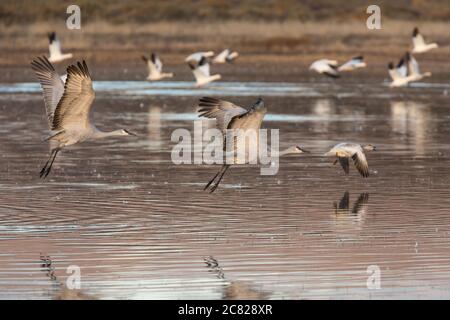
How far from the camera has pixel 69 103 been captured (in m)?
15.3

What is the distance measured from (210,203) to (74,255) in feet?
11.3

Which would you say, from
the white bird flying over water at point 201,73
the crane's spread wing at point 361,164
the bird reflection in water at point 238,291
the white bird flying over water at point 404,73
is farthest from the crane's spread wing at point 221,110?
the white bird flying over water at point 404,73

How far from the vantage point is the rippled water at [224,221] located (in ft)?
36.4

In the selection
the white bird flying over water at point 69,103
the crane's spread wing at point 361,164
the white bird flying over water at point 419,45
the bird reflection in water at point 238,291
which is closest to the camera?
the bird reflection in water at point 238,291

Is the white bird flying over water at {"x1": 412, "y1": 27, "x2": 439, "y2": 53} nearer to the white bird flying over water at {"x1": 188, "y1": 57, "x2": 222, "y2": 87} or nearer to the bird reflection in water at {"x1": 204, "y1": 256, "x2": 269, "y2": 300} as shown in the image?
the white bird flying over water at {"x1": 188, "y1": 57, "x2": 222, "y2": 87}

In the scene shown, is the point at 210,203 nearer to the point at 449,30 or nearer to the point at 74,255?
the point at 74,255

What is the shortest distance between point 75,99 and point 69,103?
182mm

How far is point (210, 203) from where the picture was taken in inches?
607

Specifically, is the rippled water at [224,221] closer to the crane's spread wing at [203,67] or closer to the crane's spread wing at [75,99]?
the crane's spread wing at [75,99]

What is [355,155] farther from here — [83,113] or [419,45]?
[419,45]

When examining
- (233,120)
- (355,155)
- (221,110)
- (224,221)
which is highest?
(221,110)

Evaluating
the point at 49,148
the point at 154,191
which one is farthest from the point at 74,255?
the point at 49,148

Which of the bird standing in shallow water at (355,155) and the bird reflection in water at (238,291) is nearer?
the bird reflection in water at (238,291)

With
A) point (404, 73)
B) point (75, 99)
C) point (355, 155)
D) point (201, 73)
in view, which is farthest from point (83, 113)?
point (404, 73)
